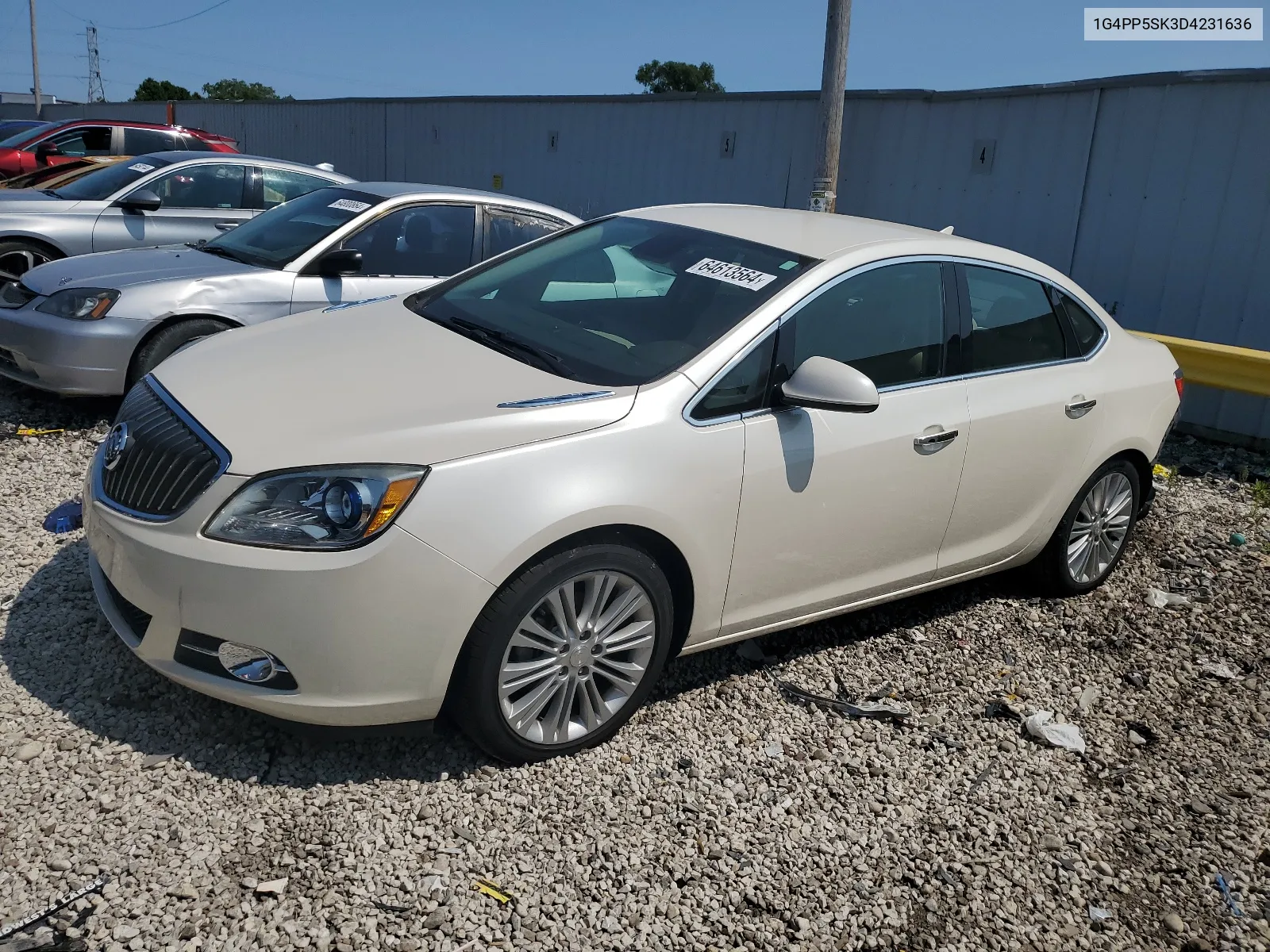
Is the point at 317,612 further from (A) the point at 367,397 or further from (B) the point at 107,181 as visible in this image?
(B) the point at 107,181

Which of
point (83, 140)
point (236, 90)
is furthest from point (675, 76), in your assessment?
point (83, 140)

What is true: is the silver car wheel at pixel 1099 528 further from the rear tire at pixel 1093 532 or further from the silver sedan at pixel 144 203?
the silver sedan at pixel 144 203

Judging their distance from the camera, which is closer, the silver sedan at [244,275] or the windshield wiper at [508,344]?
the windshield wiper at [508,344]

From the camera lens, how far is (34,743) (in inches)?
127

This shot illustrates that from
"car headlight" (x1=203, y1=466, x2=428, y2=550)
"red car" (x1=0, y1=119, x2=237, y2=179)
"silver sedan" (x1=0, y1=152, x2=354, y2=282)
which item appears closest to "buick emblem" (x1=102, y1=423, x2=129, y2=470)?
"car headlight" (x1=203, y1=466, x2=428, y2=550)

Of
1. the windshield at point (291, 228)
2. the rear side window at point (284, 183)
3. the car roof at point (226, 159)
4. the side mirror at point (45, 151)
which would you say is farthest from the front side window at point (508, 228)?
the side mirror at point (45, 151)

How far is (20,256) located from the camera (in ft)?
26.9

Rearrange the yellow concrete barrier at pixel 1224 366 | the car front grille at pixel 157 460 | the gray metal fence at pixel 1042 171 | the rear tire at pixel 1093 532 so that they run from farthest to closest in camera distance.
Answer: the gray metal fence at pixel 1042 171 < the yellow concrete barrier at pixel 1224 366 < the rear tire at pixel 1093 532 < the car front grille at pixel 157 460

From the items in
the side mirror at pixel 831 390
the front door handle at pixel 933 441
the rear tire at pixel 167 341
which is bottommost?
the rear tire at pixel 167 341

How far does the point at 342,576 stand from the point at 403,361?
0.99m

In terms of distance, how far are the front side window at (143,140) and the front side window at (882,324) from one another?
13.0 m

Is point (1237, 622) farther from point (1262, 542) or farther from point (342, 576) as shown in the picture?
point (342, 576)

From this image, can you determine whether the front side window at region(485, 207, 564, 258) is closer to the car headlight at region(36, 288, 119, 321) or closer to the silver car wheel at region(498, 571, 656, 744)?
the car headlight at region(36, 288, 119, 321)

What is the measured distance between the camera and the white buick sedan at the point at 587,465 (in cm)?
295
